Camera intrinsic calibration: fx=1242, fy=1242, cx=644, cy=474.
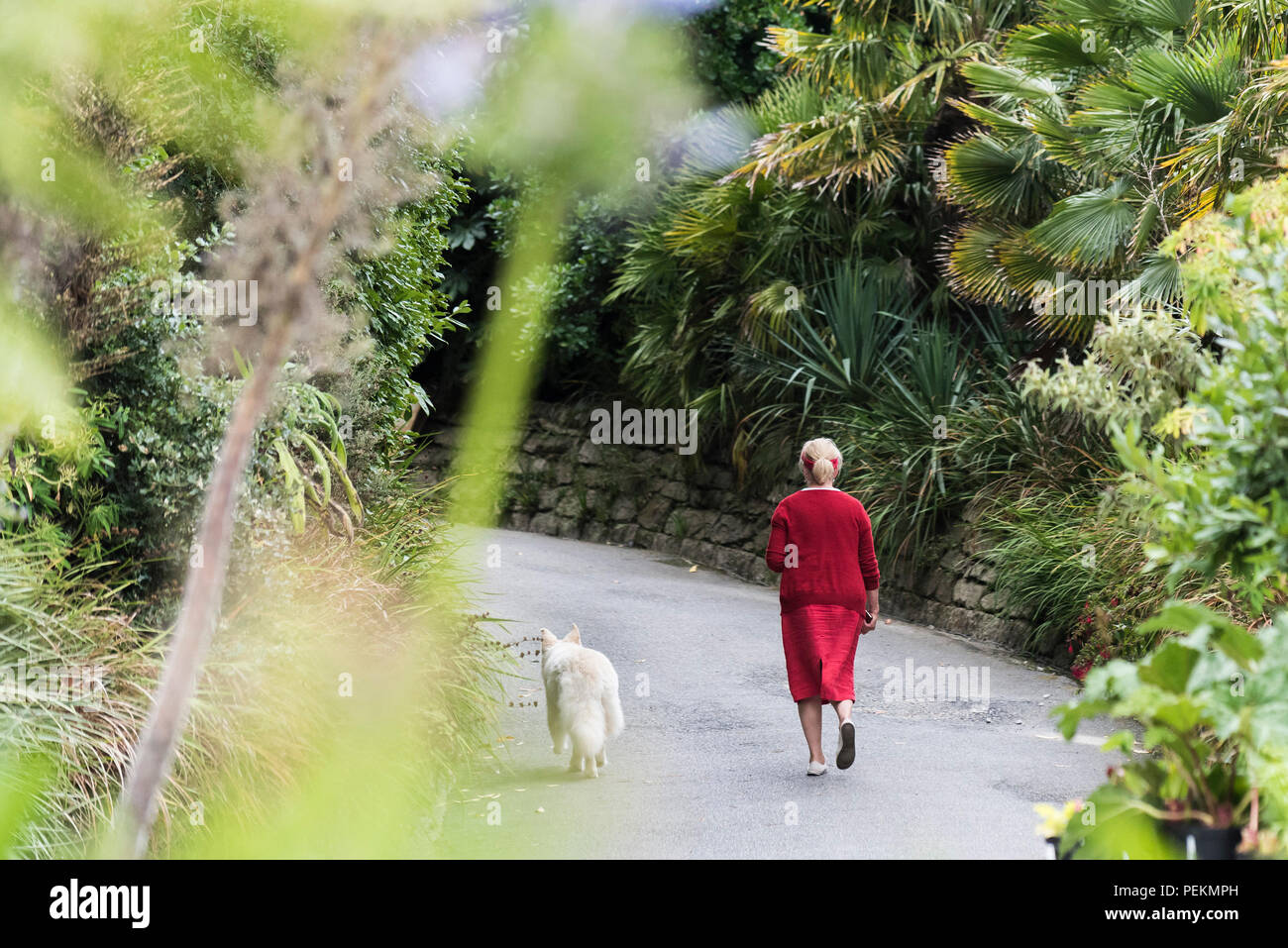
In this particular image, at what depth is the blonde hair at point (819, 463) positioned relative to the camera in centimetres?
618

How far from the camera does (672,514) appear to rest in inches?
614

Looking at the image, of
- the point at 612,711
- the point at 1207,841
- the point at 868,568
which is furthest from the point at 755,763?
the point at 1207,841

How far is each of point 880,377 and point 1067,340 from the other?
6.49 feet

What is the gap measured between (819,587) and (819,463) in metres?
0.62

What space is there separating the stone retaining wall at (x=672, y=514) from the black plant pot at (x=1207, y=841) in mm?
7312

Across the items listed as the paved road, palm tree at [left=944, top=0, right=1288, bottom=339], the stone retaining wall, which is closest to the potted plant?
the paved road

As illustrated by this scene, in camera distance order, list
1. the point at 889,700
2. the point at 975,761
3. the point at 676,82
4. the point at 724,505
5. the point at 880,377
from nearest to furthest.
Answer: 1. the point at 676,82
2. the point at 975,761
3. the point at 889,700
4. the point at 880,377
5. the point at 724,505

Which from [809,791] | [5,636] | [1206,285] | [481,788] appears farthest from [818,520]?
[5,636]

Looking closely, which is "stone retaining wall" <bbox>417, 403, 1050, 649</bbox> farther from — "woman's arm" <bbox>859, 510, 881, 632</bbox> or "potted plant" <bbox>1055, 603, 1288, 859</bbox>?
"potted plant" <bbox>1055, 603, 1288, 859</bbox>

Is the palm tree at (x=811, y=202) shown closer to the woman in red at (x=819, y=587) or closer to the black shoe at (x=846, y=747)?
the woman in red at (x=819, y=587)

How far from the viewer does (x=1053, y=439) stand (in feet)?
34.0

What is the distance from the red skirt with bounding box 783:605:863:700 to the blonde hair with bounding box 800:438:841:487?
0.63 metres

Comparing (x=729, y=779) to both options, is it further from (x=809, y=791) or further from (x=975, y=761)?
(x=975, y=761)

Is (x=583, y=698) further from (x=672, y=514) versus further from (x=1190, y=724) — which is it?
(x=672, y=514)
